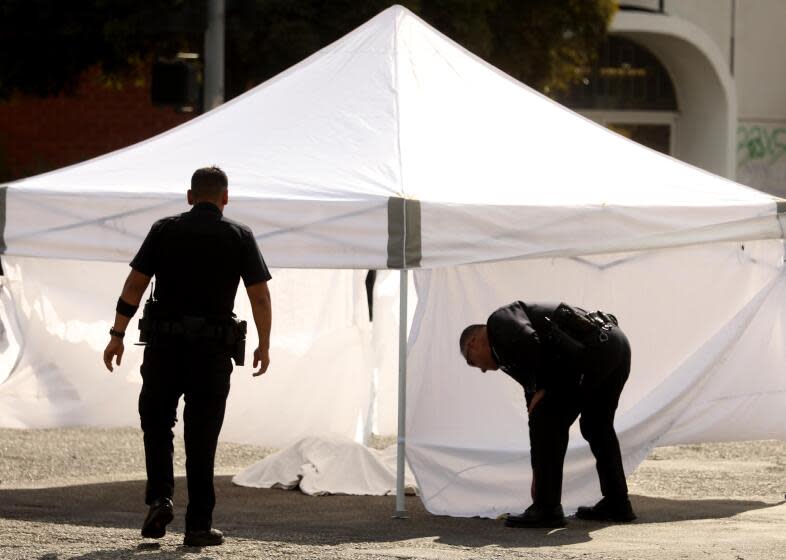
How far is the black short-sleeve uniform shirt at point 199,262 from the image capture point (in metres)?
7.91

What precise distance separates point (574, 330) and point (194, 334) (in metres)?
2.00

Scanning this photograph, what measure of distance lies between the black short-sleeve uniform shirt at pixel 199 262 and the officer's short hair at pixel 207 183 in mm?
77

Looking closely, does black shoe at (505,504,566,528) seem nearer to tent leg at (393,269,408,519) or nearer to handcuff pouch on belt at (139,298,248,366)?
tent leg at (393,269,408,519)

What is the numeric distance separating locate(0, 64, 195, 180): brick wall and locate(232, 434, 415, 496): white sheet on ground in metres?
16.5

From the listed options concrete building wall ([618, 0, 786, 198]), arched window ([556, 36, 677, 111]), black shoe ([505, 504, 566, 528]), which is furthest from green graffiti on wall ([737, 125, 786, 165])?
black shoe ([505, 504, 566, 528])

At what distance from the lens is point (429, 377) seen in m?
9.53

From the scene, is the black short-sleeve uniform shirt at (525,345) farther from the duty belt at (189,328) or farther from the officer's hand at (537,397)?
the duty belt at (189,328)

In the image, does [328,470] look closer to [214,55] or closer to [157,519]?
[157,519]

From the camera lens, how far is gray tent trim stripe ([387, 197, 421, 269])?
29.2 ft

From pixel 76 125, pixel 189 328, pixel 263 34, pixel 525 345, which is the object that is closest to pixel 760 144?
pixel 76 125

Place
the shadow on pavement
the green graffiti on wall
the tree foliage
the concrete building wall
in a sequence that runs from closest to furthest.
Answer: the shadow on pavement < the tree foliage < the concrete building wall < the green graffiti on wall

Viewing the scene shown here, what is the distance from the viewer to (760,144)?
3044cm

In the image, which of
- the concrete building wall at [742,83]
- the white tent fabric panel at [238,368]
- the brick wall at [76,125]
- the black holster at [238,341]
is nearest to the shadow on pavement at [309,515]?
the white tent fabric panel at [238,368]

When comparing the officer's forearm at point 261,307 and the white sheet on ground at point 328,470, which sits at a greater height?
the officer's forearm at point 261,307
